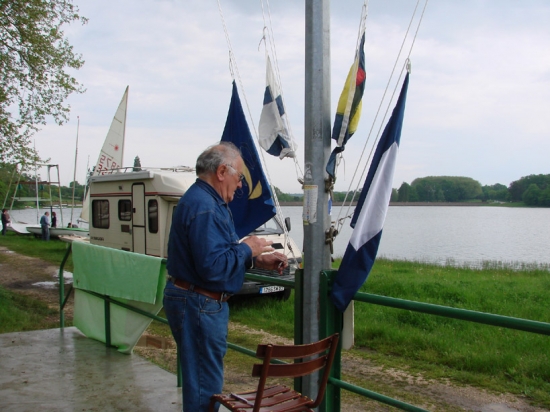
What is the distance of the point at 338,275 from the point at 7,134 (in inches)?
437

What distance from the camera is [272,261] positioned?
290 centimetres

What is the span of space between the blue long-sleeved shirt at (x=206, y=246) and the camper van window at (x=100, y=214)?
1068cm

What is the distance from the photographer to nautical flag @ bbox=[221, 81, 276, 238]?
3.83 meters

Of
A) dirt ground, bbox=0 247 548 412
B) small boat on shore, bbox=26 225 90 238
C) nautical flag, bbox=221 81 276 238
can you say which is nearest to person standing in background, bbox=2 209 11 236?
small boat on shore, bbox=26 225 90 238

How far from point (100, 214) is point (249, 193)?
33.8ft

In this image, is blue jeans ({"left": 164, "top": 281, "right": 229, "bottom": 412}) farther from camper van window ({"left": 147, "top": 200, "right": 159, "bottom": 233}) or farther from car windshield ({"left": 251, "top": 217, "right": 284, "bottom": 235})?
camper van window ({"left": 147, "top": 200, "right": 159, "bottom": 233})

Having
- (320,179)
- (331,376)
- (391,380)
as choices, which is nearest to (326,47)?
(320,179)

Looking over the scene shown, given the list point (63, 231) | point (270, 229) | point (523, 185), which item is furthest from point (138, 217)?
point (523, 185)

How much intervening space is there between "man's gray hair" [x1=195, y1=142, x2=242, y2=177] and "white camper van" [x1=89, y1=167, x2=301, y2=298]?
6.68m

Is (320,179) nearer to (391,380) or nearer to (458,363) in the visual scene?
(391,380)

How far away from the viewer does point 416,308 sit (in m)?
2.62

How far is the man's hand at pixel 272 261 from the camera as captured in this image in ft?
9.52

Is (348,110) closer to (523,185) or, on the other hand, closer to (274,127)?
(274,127)

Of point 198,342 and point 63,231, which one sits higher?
point 198,342
